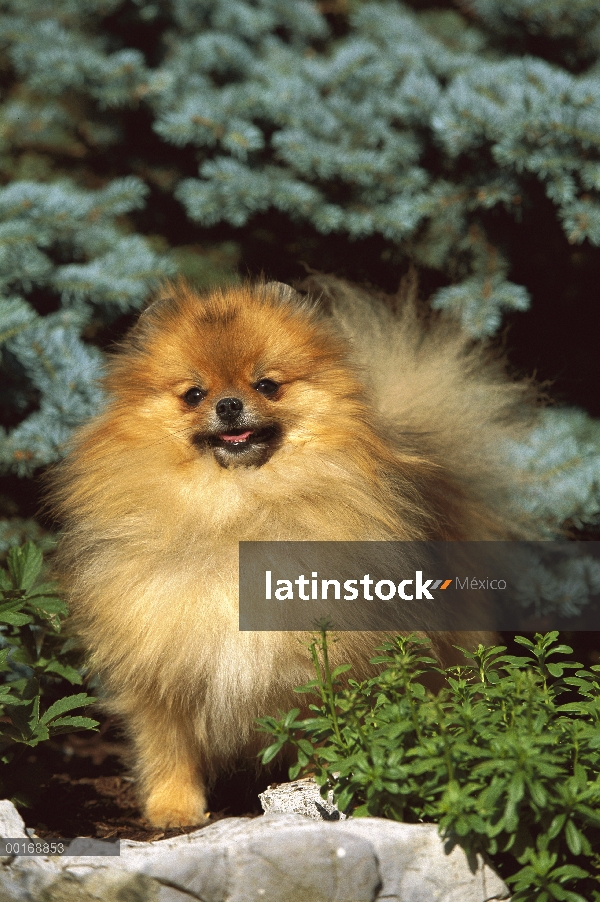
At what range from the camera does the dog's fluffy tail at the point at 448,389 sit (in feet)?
8.38

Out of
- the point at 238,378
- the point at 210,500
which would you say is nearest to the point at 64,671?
the point at 210,500

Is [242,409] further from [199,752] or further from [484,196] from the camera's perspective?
Answer: [484,196]

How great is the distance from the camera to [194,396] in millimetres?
2088

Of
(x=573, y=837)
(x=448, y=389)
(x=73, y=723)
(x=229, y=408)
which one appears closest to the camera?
(x=573, y=837)

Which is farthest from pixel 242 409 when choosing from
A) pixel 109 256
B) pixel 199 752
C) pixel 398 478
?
pixel 109 256

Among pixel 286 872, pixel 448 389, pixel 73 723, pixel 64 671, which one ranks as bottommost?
pixel 286 872

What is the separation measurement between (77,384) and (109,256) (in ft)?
1.71

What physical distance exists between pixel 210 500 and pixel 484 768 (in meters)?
0.86

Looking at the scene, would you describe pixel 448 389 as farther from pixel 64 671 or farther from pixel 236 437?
pixel 64 671

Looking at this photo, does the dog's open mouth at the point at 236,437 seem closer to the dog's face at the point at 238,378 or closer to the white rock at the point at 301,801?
the dog's face at the point at 238,378

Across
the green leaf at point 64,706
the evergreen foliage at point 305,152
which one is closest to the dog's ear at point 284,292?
the evergreen foliage at point 305,152

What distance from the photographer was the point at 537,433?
9.46 feet

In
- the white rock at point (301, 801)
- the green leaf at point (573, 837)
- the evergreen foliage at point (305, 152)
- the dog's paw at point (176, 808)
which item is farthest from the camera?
the evergreen foliage at point (305, 152)

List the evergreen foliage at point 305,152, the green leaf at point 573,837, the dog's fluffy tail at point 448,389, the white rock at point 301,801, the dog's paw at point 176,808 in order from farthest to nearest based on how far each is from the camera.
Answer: the evergreen foliage at point 305,152 < the dog's fluffy tail at point 448,389 < the dog's paw at point 176,808 < the white rock at point 301,801 < the green leaf at point 573,837
